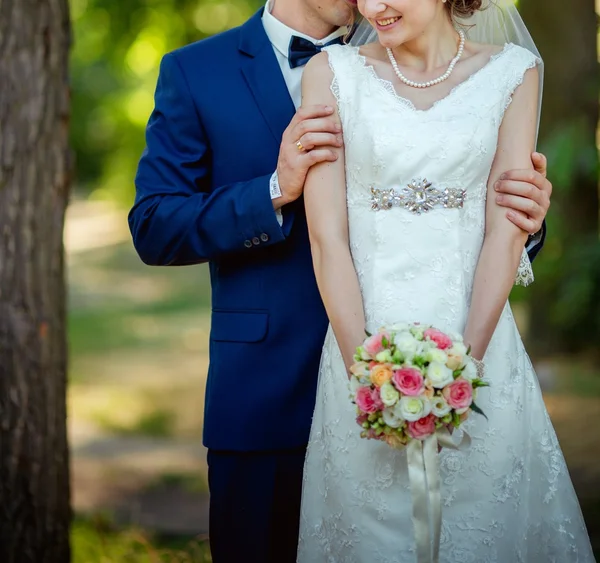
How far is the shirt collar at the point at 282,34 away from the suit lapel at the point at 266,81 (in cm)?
5

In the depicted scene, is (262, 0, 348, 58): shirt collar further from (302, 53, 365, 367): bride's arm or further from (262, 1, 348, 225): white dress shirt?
(302, 53, 365, 367): bride's arm

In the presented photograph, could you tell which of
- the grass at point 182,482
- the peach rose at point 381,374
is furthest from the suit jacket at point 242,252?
the grass at point 182,482

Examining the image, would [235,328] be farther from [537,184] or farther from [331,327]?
[537,184]

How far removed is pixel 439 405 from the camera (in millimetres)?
2449

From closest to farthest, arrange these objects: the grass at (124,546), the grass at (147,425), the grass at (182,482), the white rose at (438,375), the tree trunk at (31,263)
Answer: the white rose at (438,375)
the tree trunk at (31,263)
the grass at (124,546)
the grass at (182,482)
the grass at (147,425)

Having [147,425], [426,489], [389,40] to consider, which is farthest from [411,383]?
[147,425]

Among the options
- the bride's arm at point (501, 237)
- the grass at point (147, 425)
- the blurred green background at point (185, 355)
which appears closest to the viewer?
the bride's arm at point (501, 237)

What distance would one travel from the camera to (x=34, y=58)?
4.05 m

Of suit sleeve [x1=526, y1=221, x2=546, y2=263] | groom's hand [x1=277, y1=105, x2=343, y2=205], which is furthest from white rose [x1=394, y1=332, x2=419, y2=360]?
suit sleeve [x1=526, y1=221, x2=546, y2=263]

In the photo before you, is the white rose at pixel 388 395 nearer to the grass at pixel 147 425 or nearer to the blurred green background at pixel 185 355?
the blurred green background at pixel 185 355

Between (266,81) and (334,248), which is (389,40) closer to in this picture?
(266,81)

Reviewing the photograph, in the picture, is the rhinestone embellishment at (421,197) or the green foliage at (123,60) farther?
the green foliage at (123,60)

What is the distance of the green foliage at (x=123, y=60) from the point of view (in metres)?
9.52

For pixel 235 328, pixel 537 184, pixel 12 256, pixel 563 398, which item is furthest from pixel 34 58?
pixel 563 398
